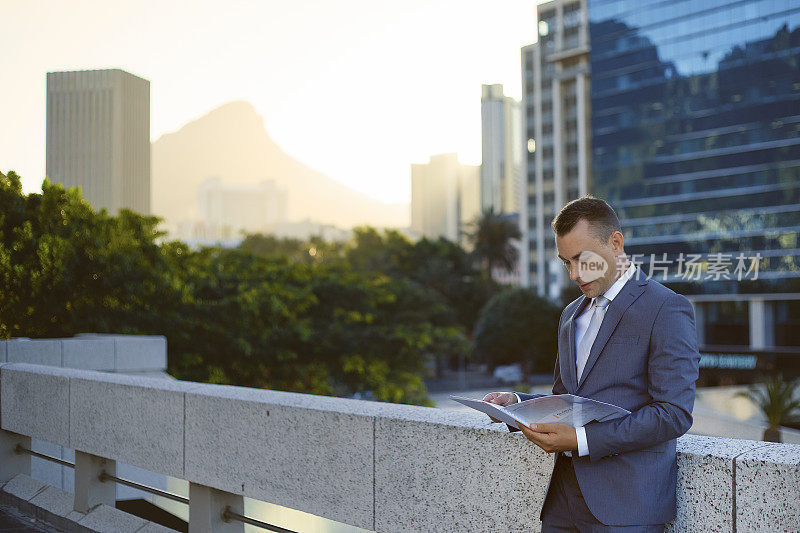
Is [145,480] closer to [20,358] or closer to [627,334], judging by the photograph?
[20,358]

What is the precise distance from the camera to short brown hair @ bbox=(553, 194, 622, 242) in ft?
7.72

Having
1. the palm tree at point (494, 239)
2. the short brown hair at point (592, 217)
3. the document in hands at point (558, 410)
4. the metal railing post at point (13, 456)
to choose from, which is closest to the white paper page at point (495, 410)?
the document in hands at point (558, 410)

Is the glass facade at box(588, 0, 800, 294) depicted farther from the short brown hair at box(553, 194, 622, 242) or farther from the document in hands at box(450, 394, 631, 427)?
the document in hands at box(450, 394, 631, 427)

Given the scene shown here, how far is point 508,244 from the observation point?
239 ft

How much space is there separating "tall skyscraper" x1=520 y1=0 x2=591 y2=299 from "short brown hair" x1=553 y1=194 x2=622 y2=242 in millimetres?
85472

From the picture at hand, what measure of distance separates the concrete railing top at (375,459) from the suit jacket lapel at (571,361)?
0.37 meters

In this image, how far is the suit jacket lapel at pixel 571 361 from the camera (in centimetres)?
244

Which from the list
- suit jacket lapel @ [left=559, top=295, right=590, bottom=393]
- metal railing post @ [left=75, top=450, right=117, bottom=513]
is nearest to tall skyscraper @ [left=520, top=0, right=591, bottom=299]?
metal railing post @ [left=75, top=450, right=117, bottom=513]

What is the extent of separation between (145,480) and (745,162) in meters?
63.1

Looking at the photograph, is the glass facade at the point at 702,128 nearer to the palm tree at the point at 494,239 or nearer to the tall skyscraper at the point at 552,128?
the palm tree at the point at 494,239

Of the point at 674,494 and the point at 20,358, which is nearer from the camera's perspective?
the point at 674,494

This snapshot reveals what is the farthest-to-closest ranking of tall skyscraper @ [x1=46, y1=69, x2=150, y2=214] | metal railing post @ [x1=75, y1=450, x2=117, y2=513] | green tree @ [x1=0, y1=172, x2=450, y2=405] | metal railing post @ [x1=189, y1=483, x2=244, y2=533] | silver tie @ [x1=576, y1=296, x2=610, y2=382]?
tall skyscraper @ [x1=46, y1=69, x2=150, y2=214], green tree @ [x1=0, y1=172, x2=450, y2=405], metal railing post @ [x1=75, y1=450, x2=117, y2=513], metal railing post @ [x1=189, y1=483, x2=244, y2=533], silver tie @ [x1=576, y1=296, x2=610, y2=382]

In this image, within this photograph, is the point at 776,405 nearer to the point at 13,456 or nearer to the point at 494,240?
the point at 13,456

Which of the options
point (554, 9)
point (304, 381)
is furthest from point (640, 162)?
point (304, 381)
